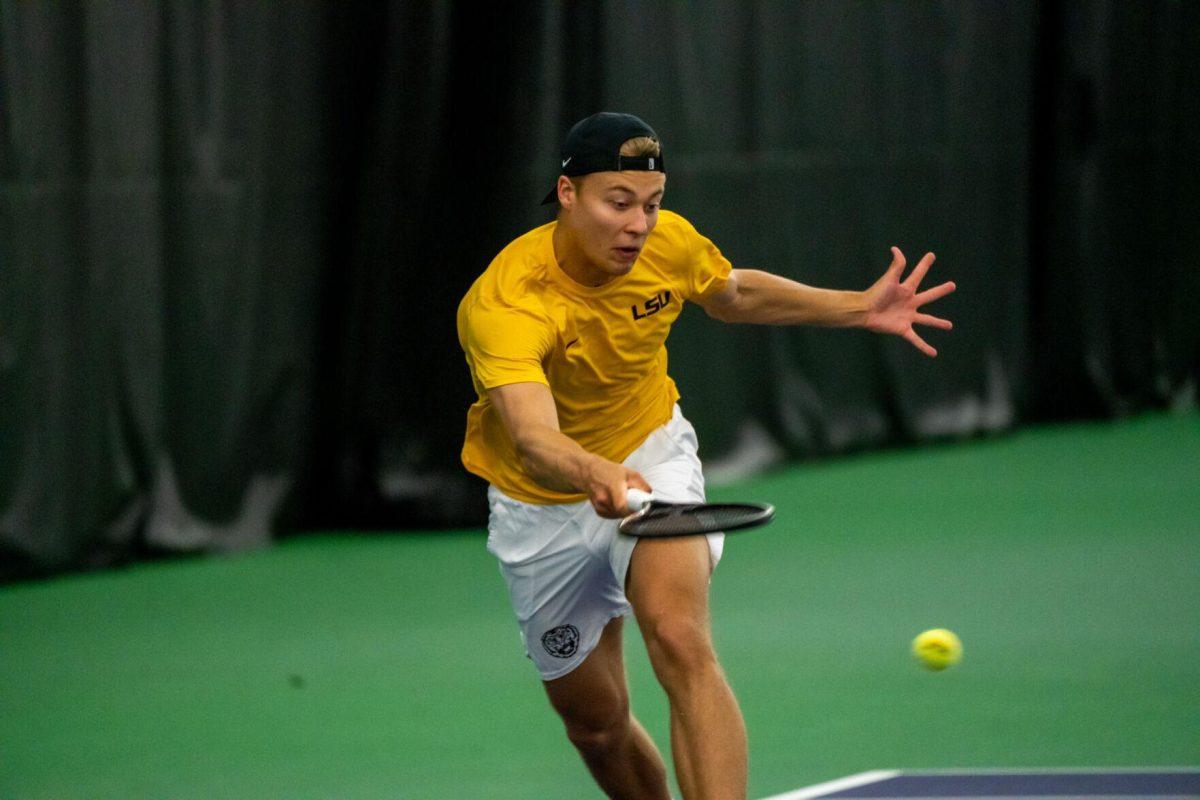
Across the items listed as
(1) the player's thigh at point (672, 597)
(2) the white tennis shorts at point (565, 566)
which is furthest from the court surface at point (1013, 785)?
(1) the player's thigh at point (672, 597)

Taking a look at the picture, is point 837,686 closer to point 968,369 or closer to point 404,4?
point 404,4

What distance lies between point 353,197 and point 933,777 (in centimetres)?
422

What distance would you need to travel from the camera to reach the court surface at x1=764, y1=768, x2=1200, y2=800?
4.76 m

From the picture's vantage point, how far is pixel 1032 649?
251 inches

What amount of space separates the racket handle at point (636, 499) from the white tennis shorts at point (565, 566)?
0.65 meters

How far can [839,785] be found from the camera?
488 cm

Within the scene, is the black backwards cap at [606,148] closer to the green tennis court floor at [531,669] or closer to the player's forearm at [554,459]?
the player's forearm at [554,459]

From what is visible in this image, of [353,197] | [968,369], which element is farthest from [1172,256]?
[353,197]

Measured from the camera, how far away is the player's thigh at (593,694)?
4.14 meters

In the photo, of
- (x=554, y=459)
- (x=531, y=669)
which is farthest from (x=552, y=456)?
(x=531, y=669)

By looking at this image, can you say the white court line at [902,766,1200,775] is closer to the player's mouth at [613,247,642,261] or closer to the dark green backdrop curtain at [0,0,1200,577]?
the player's mouth at [613,247,642,261]

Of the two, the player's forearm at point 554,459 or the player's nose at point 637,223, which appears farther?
the player's nose at point 637,223

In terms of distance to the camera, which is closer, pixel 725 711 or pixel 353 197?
pixel 725 711

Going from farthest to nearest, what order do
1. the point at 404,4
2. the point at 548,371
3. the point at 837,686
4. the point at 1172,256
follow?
the point at 1172,256
the point at 404,4
the point at 837,686
the point at 548,371
